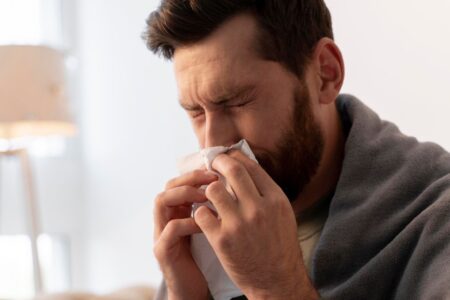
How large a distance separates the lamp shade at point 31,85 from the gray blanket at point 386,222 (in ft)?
3.93

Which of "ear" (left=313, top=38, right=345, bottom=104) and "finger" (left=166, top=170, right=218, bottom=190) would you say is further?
"ear" (left=313, top=38, right=345, bottom=104)

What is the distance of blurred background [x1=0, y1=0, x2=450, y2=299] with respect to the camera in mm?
2547

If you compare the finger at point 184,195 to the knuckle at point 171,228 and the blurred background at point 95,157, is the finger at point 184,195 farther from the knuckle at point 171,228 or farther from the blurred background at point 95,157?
the blurred background at point 95,157

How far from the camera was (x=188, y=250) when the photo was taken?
1161 millimetres

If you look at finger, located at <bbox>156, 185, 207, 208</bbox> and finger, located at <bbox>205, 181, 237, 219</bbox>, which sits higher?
finger, located at <bbox>205, 181, 237, 219</bbox>

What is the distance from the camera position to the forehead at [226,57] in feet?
3.50

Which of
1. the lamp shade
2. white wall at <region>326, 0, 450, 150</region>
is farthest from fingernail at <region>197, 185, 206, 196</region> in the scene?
the lamp shade

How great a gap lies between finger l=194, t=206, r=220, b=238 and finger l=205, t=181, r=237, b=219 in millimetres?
17

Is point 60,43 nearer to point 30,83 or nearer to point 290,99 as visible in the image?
point 30,83

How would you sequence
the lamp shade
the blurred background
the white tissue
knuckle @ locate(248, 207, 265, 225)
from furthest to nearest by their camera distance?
the blurred background → the lamp shade → the white tissue → knuckle @ locate(248, 207, 265, 225)

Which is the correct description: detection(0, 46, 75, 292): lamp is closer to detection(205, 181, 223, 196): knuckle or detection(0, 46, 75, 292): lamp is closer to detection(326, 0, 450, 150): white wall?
detection(326, 0, 450, 150): white wall

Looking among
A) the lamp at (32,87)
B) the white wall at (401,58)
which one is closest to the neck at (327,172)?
the white wall at (401,58)

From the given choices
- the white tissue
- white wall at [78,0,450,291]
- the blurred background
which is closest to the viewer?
the white tissue

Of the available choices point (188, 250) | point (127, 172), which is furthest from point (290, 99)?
point (127, 172)
